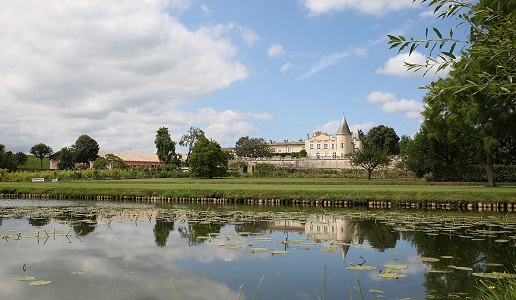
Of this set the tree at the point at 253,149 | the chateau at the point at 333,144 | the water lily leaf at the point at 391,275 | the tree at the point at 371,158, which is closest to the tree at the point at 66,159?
the tree at the point at 253,149

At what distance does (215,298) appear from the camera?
701 cm

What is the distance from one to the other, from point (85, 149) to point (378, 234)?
88971 mm

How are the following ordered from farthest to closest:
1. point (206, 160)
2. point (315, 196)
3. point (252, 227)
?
point (206, 160) → point (315, 196) → point (252, 227)

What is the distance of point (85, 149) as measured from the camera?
307ft

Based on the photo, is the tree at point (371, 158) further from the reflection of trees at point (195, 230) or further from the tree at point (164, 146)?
the tree at point (164, 146)

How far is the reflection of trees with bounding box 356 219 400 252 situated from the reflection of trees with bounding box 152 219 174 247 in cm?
558

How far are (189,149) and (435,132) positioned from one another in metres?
54.2

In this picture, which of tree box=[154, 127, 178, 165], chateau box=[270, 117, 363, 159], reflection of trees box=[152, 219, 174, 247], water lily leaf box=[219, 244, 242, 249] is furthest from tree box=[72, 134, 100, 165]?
water lily leaf box=[219, 244, 242, 249]

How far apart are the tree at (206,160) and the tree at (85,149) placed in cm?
4277

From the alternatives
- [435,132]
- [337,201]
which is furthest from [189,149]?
[337,201]

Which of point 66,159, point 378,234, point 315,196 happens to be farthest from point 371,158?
point 66,159

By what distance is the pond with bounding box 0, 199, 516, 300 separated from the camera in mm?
7512

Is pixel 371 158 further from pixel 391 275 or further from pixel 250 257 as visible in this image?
pixel 391 275

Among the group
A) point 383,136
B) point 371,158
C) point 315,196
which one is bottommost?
point 315,196
